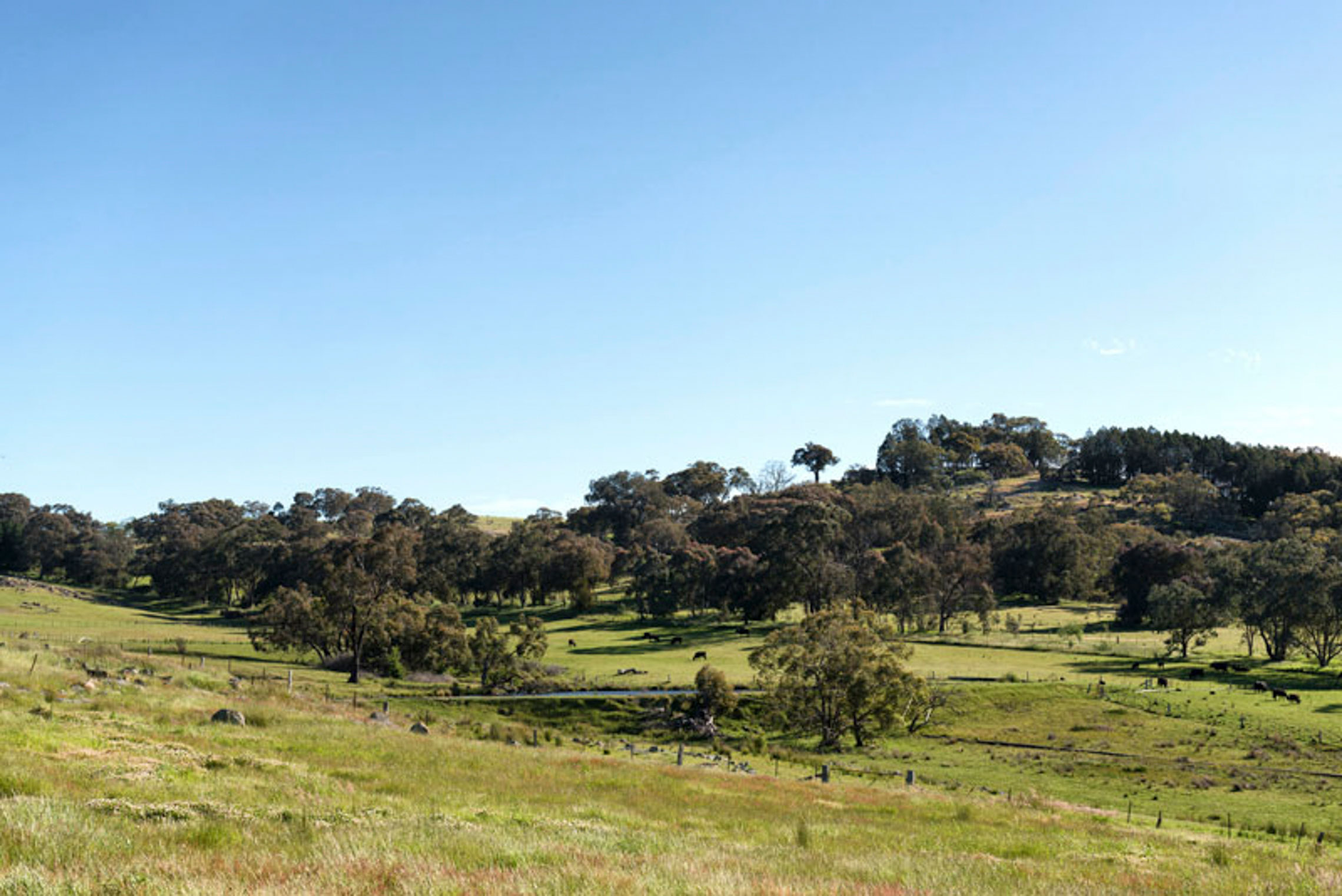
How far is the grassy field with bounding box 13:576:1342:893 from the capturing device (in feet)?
32.3

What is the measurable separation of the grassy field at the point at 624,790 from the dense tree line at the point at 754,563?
881 cm

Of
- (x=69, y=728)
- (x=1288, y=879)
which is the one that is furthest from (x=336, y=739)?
(x=1288, y=879)

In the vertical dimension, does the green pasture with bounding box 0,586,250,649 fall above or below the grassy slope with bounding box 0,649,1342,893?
below

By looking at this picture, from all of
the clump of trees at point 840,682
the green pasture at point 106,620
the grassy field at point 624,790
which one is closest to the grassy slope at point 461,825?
the grassy field at point 624,790

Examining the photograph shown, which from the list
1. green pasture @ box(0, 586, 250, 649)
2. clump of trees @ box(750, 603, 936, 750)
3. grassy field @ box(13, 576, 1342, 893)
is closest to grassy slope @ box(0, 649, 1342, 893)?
grassy field @ box(13, 576, 1342, 893)

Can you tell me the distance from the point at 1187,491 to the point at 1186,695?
458 ft

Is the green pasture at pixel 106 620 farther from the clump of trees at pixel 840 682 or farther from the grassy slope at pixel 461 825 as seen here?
the clump of trees at pixel 840 682

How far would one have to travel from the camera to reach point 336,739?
28422mm

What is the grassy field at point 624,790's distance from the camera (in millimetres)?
9852

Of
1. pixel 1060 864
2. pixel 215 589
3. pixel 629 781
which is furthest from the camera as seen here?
pixel 215 589

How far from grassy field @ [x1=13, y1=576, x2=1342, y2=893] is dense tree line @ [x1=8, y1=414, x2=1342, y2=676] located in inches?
347

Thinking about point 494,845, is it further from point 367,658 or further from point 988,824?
point 367,658

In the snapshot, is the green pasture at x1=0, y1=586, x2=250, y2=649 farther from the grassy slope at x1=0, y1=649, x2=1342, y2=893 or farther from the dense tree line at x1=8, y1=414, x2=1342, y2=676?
the grassy slope at x1=0, y1=649, x2=1342, y2=893

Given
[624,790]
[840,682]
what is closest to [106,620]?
[840,682]
